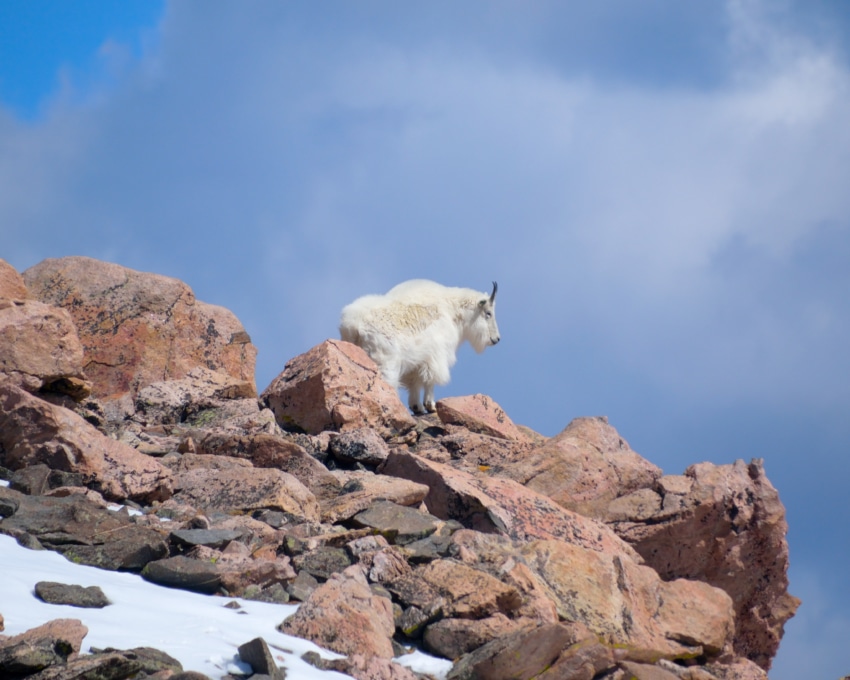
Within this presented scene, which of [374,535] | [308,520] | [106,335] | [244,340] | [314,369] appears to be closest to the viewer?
[374,535]

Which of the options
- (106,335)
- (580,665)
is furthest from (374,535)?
(106,335)

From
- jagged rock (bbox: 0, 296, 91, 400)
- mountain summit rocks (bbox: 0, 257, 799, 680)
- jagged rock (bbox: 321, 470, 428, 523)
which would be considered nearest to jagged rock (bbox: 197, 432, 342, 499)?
mountain summit rocks (bbox: 0, 257, 799, 680)

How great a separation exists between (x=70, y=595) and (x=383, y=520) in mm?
2829

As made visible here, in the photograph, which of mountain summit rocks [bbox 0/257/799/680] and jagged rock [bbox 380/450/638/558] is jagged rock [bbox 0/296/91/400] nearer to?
mountain summit rocks [bbox 0/257/799/680]

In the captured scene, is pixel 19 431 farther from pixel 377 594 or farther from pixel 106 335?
pixel 106 335

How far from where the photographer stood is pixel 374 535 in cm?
760

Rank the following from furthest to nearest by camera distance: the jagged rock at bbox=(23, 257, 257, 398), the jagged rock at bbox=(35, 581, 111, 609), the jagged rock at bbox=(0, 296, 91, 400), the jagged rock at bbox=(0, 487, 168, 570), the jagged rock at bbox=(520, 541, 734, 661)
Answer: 1. the jagged rock at bbox=(23, 257, 257, 398)
2. the jagged rock at bbox=(0, 296, 91, 400)
3. the jagged rock at bbox=(520, 541, 734, 661)
4. the jagged rock at bbox=(0, 487, 168, 570)
5. the jagged rock at bbox=(35, 581, 111, 609)

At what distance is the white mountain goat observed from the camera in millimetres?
15664

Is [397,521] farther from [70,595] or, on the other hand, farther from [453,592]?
[70,595]

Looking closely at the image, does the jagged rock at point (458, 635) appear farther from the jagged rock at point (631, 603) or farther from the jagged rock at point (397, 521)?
the jagged rock at point (397, 521)

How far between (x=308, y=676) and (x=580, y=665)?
178 cm

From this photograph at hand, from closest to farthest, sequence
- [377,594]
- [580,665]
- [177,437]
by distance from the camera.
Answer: [580,665] < [377,594] < [177,437]

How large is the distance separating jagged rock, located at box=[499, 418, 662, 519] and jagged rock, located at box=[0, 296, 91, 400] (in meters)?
4.71

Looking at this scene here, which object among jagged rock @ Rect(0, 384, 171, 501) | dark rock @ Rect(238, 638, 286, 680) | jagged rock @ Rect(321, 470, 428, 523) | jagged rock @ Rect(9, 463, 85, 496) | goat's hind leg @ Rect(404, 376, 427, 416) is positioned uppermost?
goat's hind leg @ Rect(404, 376, 427, 416)
